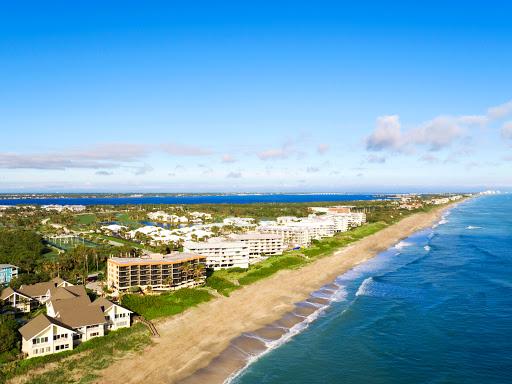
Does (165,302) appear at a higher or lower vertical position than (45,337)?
lower

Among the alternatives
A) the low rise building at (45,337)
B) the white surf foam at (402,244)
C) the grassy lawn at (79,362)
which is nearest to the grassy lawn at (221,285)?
the grassy lawn at (79,362)

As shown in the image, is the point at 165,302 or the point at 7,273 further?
the point at 7,273

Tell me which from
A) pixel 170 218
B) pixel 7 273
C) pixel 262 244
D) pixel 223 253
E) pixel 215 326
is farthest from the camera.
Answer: pixel 170 218

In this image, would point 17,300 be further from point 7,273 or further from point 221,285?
point 221,285

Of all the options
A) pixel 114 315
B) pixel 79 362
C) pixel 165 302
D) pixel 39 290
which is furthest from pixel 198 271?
pixel 79 362

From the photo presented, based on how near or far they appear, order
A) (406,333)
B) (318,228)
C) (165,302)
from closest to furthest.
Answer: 1. (406,333)
2. (165,302)
3. (318,228)

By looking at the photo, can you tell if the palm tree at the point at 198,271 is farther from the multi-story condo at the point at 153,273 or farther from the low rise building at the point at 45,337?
the low rise building at the point at 45,337

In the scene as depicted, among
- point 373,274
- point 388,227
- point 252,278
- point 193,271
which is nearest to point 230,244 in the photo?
point 252,278
